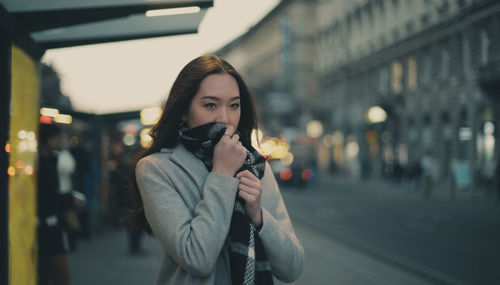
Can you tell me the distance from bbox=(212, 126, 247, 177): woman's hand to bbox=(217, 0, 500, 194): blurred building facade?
65.1ft

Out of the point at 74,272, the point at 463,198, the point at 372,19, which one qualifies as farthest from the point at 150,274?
the point at 372,19

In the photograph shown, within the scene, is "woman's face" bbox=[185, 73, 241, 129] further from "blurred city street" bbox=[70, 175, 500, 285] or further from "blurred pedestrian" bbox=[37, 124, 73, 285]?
"blurred city street" bbox=[70, 175, 500, 285]

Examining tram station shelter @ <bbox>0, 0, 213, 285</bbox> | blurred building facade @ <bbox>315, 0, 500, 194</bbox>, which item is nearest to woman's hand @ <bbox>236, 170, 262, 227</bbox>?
tram station shelter @ <bbox>0, 0, 213, 285</bbox>

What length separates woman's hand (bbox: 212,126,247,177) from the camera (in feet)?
7.39

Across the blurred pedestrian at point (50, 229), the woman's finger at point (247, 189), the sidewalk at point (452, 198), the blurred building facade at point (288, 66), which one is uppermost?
the blurred building facade at point (288, 66)

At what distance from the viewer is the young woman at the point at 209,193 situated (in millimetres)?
Result: 2168

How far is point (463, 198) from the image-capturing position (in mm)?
23875

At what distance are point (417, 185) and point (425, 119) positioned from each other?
6.81 meters

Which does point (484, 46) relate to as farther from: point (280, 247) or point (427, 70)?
point (280, 247)

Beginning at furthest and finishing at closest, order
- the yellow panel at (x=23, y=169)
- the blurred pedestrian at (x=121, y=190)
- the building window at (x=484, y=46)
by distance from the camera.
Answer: the building window at (x=484, y=46)
the blurred pedestrian at (x=121, y=190)
the yellow panel at (x=23, y=169)

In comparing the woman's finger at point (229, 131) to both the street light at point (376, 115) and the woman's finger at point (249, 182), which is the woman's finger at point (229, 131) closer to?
the woman's finger at point (249, 182)

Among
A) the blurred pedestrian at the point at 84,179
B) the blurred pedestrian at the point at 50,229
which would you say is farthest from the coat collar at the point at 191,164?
the blurred pedestrian at the point at 84,179

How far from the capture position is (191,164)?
2.33 m

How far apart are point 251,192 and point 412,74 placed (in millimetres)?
35337
